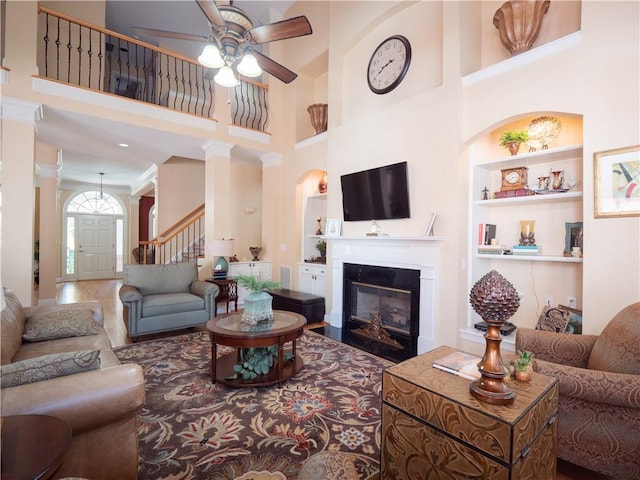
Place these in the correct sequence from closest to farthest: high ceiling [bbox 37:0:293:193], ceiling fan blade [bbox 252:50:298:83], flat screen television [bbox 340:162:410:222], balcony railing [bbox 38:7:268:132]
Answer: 1. ceiling fan blade [bbox 252:50:298:83]
2. flat screen television [bbox 340:162:410:222]
3. balcony railing [bbox 38:7:268:132]
4. high ceiling [bbox 37:0:293:193]

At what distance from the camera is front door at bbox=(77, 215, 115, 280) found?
9875mm

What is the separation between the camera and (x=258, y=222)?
7.35 metres

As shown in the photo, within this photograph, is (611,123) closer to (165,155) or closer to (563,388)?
(563,388)

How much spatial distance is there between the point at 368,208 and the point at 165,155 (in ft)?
14.5

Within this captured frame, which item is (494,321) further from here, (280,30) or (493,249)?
(280,30)

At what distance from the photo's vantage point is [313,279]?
554 centimetres

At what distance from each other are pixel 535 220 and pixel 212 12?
3652mm

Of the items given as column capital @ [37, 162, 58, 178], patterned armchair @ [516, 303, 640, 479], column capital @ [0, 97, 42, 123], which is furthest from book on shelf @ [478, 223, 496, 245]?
column capital @ [37, 162, 58, 178]

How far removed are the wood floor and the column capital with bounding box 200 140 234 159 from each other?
2961mm

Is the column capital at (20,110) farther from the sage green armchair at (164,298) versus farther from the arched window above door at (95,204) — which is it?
the arched window above door at (95,204)

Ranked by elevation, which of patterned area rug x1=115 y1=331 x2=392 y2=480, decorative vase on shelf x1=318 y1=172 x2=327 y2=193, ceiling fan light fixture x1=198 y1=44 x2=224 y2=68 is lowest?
patterned area rug x1=115 y1=331 x2=392 y2=480

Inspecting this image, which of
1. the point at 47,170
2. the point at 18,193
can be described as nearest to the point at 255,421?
the point at 18,193

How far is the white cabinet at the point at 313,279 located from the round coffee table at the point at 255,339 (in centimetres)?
229

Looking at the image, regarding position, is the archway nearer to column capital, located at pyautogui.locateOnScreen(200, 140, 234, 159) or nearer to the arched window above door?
the arched window above door
